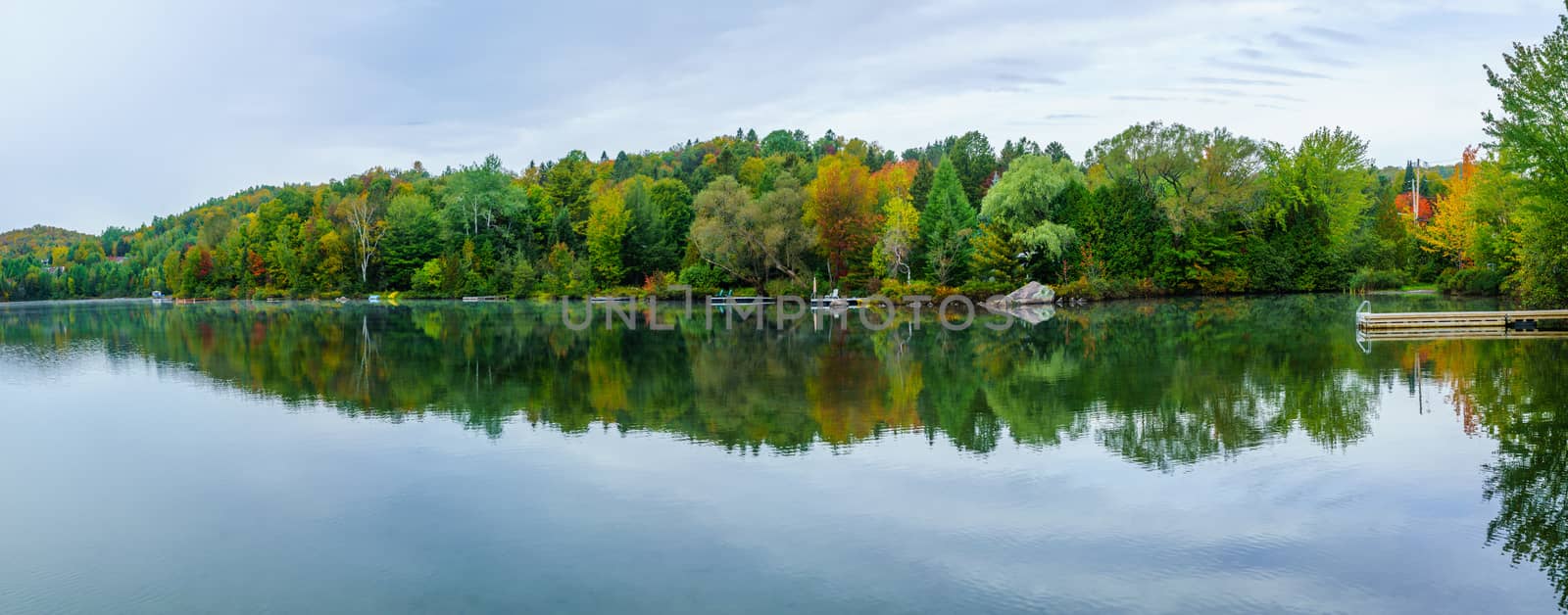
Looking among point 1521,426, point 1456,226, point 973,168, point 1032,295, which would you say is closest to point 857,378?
point 1521,426

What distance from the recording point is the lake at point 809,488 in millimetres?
6254

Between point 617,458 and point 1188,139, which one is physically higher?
point 1188,139

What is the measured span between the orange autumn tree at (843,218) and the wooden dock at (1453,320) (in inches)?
1108

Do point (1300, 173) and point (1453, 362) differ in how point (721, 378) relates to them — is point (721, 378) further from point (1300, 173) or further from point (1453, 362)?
point (1300, 173)

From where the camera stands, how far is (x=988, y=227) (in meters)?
45.4

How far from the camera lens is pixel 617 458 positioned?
10.1m

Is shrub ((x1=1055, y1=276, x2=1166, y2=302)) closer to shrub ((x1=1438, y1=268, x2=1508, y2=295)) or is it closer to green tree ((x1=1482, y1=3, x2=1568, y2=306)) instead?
shrub ((x1=1438, y1=268, x2=1508, y2=295))

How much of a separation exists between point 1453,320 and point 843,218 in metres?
29.6

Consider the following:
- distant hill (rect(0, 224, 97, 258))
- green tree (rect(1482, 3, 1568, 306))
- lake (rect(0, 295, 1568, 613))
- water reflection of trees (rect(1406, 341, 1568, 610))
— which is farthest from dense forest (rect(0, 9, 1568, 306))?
distant hill (rect(0, 224, 97, 258))

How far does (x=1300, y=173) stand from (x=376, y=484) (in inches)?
2045

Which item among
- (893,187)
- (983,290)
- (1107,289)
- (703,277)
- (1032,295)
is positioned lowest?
(1032,295)

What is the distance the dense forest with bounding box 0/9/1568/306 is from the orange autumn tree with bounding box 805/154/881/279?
0.10m

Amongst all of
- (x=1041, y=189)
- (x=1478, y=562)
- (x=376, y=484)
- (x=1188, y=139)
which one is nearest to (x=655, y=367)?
(x=376, y=484)

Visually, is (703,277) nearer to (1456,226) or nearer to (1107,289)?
(1107,289)
